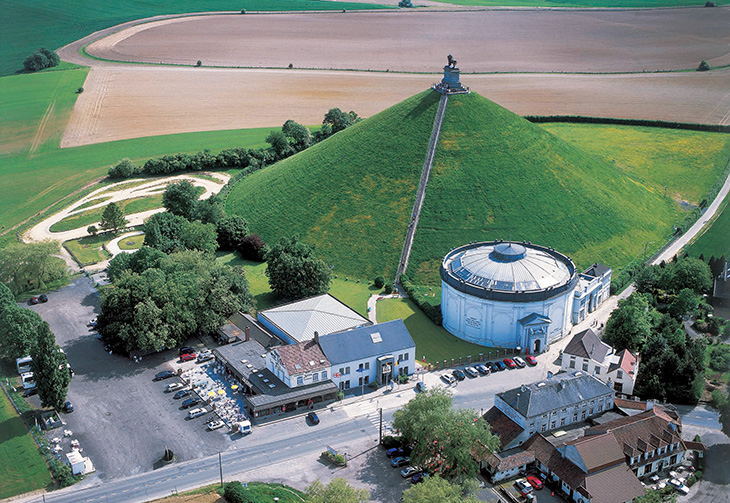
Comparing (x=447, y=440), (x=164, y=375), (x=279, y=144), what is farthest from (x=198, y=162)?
(x=447, y=440)

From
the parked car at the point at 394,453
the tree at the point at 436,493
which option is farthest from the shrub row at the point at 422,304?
the tree at the point at 436,493

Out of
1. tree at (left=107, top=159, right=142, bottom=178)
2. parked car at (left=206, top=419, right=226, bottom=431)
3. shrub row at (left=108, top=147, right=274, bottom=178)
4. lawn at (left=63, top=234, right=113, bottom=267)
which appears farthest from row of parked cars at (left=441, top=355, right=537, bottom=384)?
tree at (left=107, top=159, right=142, bottom=178)

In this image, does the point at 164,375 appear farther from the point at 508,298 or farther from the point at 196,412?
the point at 508,298

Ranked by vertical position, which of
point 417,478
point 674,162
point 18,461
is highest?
point 674,162

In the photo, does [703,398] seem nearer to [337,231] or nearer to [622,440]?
[622,440]

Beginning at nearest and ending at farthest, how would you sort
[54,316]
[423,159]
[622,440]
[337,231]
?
[622,440]
[54,316]
[337,231]
[423,159]

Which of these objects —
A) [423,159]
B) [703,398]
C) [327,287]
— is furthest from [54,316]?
[703,398]

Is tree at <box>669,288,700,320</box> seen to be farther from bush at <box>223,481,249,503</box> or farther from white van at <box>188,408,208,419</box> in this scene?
bush at <box>223,481,249,503</box>
